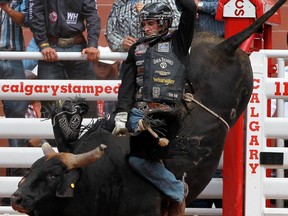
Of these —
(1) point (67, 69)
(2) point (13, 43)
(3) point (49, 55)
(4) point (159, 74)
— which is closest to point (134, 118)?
(4) point (159, 74)

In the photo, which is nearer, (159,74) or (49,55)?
(159,74)

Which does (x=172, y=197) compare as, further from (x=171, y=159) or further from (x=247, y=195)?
(x=247, y=195)

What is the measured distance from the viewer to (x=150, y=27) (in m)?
6.45

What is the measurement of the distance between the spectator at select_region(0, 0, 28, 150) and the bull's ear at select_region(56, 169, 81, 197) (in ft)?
8.49

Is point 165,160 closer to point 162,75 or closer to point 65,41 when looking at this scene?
point 162,75

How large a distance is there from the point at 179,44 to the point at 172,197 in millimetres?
1051

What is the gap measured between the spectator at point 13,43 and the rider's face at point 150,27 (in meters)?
2.35

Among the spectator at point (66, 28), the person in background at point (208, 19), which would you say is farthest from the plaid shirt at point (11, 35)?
the person in background at point (208, 19)

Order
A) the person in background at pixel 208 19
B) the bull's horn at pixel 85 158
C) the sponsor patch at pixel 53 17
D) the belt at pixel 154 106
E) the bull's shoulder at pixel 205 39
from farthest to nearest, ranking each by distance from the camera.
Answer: the person in background at pixel 208 19, the sponsor patch at pixel 53 17, the bull's shoulder at pixel 205 39, the belt at pixel 154 106, the bull's horn at pixel 85 158

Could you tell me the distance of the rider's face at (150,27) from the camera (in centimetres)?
644

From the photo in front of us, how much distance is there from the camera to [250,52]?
25.3ft

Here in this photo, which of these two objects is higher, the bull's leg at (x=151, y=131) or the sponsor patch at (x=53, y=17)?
the sponsor patch at (x=53, y=17)

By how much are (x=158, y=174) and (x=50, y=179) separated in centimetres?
81

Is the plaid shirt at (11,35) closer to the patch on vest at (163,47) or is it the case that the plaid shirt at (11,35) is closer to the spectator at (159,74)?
the spectator at (159,74)
